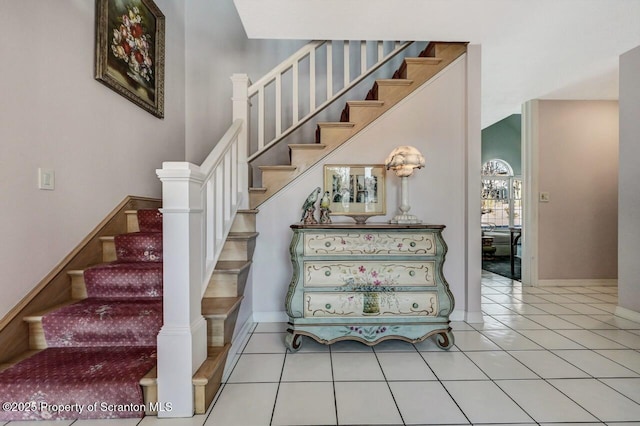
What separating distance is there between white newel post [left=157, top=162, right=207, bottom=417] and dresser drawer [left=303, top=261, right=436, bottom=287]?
0.84 meters

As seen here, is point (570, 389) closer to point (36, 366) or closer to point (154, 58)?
point (36, 366)

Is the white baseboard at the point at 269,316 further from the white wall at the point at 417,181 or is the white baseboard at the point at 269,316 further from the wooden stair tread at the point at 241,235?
the wooden stair tread at the point at 241,235

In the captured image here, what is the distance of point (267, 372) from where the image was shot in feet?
5.72

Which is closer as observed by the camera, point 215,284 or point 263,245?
point 215,284

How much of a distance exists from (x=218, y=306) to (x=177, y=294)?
0.44 m

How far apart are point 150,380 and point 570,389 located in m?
2.14

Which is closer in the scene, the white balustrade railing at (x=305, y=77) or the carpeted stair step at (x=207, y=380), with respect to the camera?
the carpeted stair step at (x=207, y=380)

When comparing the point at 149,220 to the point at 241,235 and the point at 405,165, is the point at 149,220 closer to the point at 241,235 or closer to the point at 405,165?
the point at 241,235

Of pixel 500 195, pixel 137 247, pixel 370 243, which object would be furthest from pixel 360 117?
pixel 500 195

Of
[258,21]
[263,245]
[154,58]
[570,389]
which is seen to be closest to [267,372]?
[263,245]

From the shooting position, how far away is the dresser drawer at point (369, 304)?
197 centimetres

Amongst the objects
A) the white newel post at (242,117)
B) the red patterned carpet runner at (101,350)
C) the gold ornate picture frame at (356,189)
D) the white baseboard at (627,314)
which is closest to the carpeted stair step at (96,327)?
the red patterned carpet runner at (101,350)

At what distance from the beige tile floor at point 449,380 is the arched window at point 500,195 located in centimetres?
606

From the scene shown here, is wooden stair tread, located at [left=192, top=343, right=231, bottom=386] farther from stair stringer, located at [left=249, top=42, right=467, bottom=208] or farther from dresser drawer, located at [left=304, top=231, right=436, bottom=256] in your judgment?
stair stringer, located at [left=249, top=42, right=467, bottom=208]
